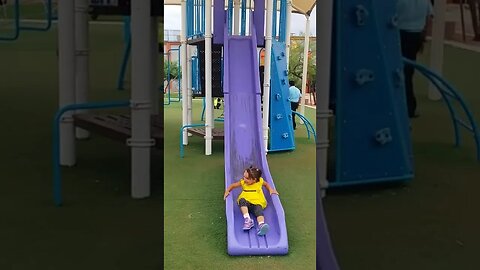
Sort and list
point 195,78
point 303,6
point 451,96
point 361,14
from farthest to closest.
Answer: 1. point 451,96
2. point 361,14
3. point 195,78
4. point 303,6

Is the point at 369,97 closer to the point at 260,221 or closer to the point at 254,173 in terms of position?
the point at 260,221

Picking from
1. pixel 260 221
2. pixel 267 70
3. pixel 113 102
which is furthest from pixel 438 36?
pixel 113 102

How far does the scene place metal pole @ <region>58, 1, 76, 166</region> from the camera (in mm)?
3746

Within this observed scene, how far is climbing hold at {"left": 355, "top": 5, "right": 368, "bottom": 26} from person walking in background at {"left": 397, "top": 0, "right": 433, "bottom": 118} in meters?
0.13

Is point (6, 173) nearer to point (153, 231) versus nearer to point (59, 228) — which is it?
point (59, 228)

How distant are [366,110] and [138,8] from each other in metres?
1.09

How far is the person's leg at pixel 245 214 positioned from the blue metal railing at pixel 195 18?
1.32 ft

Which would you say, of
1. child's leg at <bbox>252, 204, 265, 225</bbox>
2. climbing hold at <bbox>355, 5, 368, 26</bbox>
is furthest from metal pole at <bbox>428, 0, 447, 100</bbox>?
child's leg at <bbox>252, 204, 265, 225</bbox>

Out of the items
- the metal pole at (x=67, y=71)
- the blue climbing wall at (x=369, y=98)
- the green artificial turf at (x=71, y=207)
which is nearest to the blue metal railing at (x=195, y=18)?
the blue climbing wall at (x=369, y=98)

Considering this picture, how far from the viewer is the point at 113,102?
10.7 ft

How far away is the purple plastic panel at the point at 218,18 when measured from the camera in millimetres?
1683

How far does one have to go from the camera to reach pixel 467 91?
4.39m

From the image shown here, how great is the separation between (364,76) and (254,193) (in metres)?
1.36

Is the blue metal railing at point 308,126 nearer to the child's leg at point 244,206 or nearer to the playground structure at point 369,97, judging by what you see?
the child's leg at point 244,206
